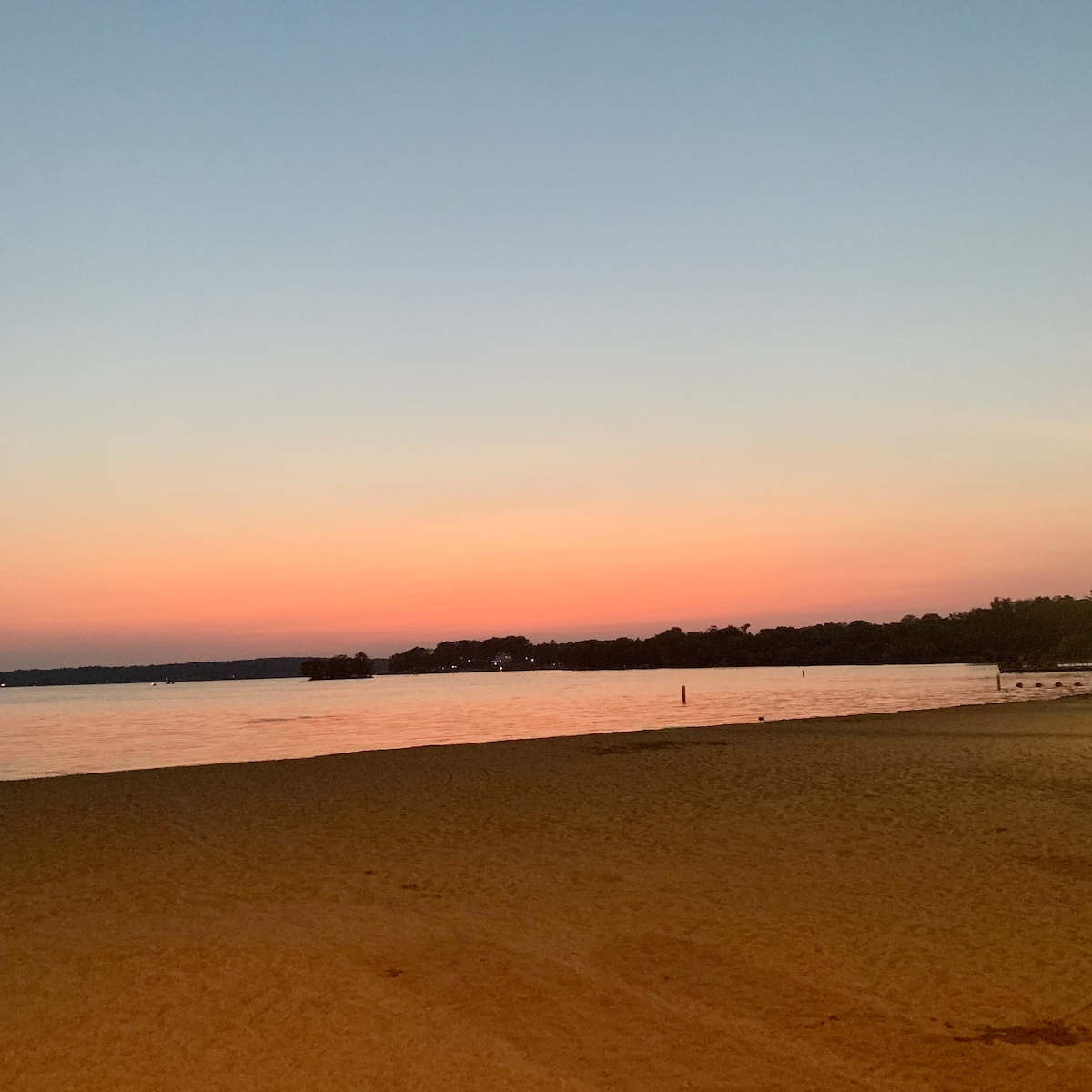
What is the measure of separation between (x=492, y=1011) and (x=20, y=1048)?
2.94m

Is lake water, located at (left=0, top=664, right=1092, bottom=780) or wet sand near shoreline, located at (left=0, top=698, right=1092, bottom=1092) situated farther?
lake water, located at (left=0, top=664, right=1092, bottom=780)

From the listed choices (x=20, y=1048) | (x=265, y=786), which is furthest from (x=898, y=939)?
(x=265, y=786)

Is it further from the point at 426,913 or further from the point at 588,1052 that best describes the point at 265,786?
the point at 588,1052

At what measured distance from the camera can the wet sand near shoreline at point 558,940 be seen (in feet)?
19.7

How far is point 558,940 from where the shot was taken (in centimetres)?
863

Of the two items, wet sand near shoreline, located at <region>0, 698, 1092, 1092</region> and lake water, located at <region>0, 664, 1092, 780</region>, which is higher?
wet sand near shoreline, located at <region>0, 698, 1092, 1092</region>

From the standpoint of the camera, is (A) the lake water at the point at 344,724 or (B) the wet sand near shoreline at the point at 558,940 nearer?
(B) the wet sand near shoreline at the point at 558,940

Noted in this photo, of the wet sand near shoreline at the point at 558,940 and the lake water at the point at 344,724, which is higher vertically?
the wet sand near shoreline at the point at 558,940

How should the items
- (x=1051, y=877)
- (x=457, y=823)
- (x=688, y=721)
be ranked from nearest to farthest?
(x=1051, y=877)
(x=457, y=823)
(x=688, y=721)

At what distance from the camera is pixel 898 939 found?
332 inches

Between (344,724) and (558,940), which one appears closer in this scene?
(558,940)

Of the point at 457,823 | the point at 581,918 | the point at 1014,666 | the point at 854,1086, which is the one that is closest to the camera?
the point at 854,1086

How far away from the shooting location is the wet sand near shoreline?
6.01m

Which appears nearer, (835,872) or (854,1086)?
(854,1086)
